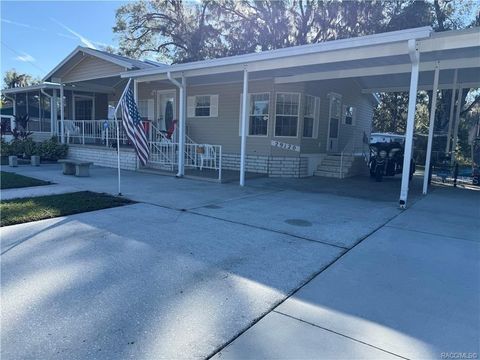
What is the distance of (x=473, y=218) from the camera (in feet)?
22.5

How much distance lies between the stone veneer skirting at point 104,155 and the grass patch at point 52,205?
547 cm

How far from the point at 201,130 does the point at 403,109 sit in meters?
27.4

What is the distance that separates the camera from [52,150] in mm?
15031

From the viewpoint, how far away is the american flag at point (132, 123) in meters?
7.44

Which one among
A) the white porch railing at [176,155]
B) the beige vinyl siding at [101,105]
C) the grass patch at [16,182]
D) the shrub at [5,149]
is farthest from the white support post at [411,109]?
the shrub at [5,149]

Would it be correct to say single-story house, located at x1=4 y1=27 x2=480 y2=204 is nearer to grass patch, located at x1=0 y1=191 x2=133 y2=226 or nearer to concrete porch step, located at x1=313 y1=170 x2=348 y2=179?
concrete porch step, located at x1=313 y1=170 x2=348 y2=179

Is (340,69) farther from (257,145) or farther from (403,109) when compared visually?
(403,109)

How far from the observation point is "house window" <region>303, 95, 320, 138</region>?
40.7 feet

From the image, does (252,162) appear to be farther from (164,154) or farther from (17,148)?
(17,148)

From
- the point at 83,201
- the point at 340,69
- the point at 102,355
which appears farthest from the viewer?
the point at 340,69

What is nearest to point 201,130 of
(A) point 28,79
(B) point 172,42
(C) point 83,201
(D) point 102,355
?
(C) point 83,201

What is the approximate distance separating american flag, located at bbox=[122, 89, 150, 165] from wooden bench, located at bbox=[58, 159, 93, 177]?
3.57 m

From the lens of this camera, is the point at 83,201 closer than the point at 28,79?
Yes

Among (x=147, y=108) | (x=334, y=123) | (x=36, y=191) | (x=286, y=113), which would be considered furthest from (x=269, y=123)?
(x=36, y=191)
